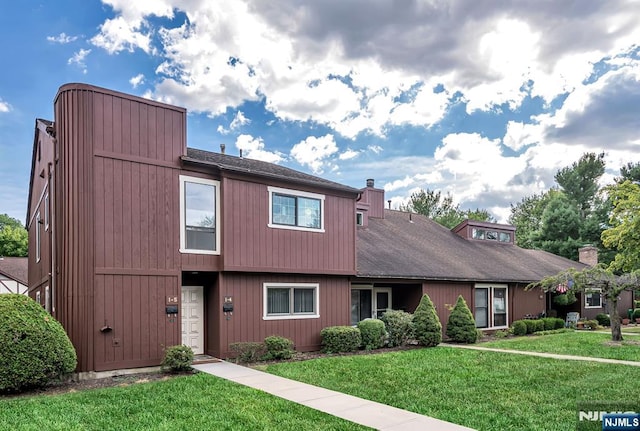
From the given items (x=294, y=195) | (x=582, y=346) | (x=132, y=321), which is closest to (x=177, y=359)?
(x=132, y=321)

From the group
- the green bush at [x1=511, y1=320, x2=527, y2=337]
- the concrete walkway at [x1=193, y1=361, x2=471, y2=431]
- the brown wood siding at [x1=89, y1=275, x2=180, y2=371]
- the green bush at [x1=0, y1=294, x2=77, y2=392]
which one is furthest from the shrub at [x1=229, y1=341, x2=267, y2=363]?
the green bush at [x1=511, y1=320, x2=527, y2=337]

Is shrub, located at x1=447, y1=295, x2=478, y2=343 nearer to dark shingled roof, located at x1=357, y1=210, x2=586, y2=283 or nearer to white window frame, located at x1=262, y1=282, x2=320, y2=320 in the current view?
dark shingled roof, located at x1=357, y1=210, x2=586, y2=283

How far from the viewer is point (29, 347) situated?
865 cm

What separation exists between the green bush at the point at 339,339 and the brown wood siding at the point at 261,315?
39 cm

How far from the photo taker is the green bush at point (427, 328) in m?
14.8

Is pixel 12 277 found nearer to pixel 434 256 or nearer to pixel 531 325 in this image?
pixel 434 256

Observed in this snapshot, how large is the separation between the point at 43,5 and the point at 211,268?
9.05m

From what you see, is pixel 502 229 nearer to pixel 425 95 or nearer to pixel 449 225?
pixel 425 95

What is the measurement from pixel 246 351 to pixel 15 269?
1177 inches

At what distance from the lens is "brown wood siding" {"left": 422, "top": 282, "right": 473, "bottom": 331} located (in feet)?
57.7

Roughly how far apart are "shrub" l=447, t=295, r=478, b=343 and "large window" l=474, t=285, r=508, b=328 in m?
3.26

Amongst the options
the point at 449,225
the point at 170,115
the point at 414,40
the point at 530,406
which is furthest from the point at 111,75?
the point at 449,225

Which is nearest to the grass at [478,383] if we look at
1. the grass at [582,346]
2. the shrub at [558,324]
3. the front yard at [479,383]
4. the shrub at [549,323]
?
the front yard at [479,383]

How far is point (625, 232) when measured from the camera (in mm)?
10422
